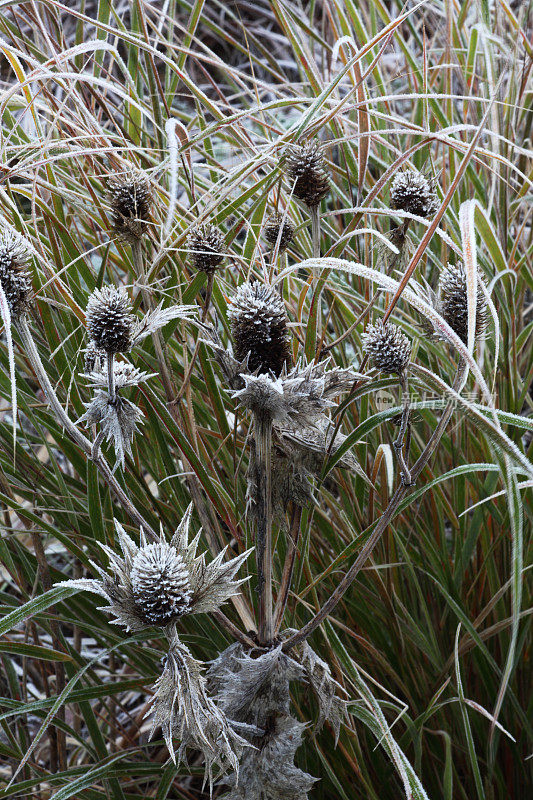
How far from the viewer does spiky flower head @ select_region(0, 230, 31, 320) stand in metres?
0.52

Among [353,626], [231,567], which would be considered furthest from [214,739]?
[353,626]

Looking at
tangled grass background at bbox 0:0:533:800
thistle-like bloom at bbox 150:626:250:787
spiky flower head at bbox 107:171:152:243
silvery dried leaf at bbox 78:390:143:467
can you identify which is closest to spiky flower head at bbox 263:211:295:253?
tangled grass background at bbox 0:0:533:800

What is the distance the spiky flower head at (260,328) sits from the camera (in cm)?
50

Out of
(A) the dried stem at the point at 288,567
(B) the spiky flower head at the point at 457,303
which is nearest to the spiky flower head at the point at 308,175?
(B) the spiky flower head at the point at 457,303

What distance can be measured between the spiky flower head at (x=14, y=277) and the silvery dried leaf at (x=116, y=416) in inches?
3.2

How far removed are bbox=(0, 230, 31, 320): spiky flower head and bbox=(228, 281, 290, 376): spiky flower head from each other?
0.14 metres

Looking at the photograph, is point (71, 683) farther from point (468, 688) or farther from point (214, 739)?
point (468, 688)

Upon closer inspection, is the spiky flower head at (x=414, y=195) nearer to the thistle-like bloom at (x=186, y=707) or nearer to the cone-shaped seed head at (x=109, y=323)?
the cone-shaped seed head at (x=109, y=323)

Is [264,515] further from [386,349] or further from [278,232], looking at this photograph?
[278,232]

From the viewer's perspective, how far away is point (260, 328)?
0.51 meters

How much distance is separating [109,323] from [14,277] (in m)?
0.08

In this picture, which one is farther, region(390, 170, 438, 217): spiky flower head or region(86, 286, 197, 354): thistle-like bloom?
region(390, 170, 438, 217): spiky flower head

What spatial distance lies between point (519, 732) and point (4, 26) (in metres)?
1.00

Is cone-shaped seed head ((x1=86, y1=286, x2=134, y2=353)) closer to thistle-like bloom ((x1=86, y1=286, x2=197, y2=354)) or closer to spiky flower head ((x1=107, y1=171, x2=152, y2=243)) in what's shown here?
thistle-like bloom ((x1=86, y1=286, x2=197, y2=354))
